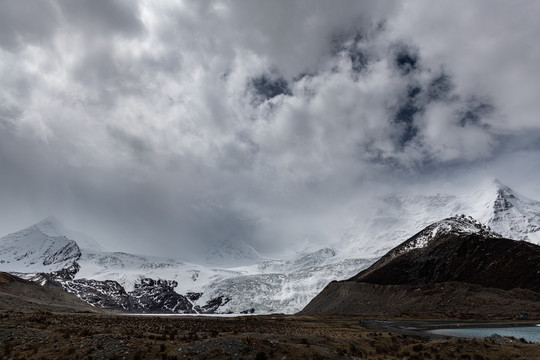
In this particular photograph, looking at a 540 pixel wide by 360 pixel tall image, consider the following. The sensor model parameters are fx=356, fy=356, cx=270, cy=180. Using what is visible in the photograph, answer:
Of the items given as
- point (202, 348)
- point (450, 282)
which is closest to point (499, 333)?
point (202, 348)

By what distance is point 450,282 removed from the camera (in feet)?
425

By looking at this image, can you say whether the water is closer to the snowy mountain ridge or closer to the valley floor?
the valley floor

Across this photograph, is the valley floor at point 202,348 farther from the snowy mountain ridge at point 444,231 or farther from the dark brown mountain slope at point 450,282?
the snowy mountain ridge at point 444,231

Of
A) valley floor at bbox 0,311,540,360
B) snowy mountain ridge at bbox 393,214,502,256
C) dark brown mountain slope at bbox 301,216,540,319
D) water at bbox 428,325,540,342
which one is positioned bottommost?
valley floor at bbox 0,311,540,360

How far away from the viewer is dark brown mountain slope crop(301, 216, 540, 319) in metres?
111

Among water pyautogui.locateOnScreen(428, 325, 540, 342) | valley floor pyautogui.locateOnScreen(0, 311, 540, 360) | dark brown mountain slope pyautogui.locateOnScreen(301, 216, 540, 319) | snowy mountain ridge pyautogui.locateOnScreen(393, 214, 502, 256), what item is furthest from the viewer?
snowy mountain ridge pyautogui.locateOnScreen(393, 214, 502, 256)

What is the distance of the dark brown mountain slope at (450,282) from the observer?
4353 inches

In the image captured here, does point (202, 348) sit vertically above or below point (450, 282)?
below

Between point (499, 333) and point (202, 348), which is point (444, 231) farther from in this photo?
point (202, 348)

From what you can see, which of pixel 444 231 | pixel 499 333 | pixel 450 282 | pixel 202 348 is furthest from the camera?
pixel 444 231

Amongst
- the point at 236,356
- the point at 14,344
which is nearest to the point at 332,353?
the point at 236,356

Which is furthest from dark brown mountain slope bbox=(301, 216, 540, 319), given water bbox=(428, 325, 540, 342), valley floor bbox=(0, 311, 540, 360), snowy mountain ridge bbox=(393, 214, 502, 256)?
valley floor bbox=(0, 311, 540, 360)

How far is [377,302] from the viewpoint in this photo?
5655 inches

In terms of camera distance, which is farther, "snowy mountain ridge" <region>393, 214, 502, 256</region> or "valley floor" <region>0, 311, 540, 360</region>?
"snowy mountain ridge" <region>393, 214, 502, 256</region>
